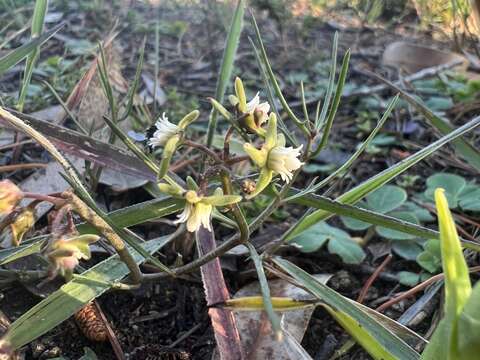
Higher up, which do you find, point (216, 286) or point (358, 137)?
point (216, 286)

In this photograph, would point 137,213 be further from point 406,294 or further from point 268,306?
point 406,294

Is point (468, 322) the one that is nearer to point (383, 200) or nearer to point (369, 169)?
point (383, 200)

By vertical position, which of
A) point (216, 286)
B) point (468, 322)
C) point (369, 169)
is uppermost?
point (468, 322)

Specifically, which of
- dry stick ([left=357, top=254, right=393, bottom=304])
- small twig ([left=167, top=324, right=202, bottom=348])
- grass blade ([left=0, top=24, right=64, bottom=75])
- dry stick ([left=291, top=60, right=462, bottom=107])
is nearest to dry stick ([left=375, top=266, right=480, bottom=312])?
dry stick ([left=357, top=254, right=393, bottom=304])

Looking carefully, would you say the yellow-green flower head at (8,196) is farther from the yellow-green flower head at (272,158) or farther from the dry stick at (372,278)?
the dry stick at (372,278)

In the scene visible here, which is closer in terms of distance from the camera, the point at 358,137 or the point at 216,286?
the point at 216,286

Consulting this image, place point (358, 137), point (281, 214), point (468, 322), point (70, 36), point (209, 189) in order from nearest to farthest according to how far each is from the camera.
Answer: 1. point (468, 322)
2. point (209, 189)
3. point (281, 214)
4. point (358, 137)
5. point (70, 36)

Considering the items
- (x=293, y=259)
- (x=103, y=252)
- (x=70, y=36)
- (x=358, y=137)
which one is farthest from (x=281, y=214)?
(x=70, y=36)

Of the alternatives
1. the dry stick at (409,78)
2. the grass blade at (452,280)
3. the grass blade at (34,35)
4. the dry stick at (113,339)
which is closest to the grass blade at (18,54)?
the grass blade at (34,35)
